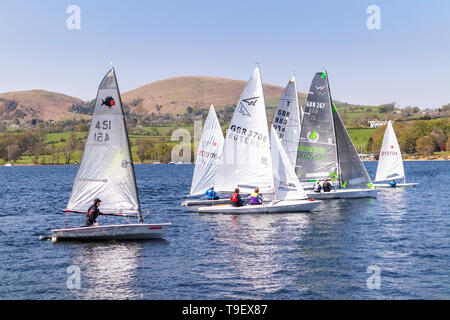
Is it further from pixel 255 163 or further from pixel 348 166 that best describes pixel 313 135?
pixel 255 163

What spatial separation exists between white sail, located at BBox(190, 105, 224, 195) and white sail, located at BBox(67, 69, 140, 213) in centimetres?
1803

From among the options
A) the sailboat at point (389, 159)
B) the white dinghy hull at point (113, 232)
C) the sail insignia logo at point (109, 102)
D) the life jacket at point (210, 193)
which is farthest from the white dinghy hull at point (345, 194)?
the sail insignia logo at point (109, 102)

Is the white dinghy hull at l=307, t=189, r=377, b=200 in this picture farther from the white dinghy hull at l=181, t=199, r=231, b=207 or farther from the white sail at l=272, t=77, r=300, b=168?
the white dinghy hull at l=181, t=199, r=231, b=207

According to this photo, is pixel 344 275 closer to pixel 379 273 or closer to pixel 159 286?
pixel 379 273

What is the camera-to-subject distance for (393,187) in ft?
231

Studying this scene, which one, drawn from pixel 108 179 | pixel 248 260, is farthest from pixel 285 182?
pixel 248 260

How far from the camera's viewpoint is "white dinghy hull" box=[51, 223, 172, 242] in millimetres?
28219

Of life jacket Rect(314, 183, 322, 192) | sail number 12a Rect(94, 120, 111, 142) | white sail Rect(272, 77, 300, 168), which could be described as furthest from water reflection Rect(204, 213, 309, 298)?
white sail Rect(272, 77, 300, 168)

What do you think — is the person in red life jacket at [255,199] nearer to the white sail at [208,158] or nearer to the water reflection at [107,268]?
the white sail at [208,158]

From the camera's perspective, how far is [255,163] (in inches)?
1601

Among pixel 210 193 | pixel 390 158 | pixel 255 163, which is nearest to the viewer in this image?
pixel 255 163

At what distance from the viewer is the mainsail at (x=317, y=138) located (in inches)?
1967

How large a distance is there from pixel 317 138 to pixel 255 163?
12.2 m
